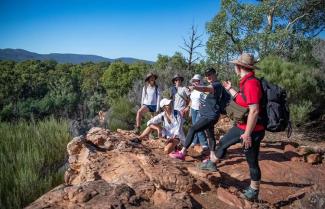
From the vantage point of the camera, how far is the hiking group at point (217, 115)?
411 centimetres

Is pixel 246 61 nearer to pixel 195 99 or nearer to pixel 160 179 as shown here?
pixel 160 179

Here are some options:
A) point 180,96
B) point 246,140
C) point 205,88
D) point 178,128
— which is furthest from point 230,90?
point 180,96

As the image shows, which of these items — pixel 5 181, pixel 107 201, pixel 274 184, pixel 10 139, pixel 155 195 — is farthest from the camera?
pixel 10 139

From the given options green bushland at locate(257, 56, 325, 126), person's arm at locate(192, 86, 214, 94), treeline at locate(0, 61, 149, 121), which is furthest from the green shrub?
person's arm at locate(192, 86, 214, 94)

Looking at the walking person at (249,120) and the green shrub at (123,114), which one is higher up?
the walking person at (249,120)

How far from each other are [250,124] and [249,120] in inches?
1.9

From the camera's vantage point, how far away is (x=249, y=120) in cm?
401

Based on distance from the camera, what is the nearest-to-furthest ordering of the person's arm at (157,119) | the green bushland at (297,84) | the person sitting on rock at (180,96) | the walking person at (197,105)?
1. the walking person at (197,105)
2. the person's arm at (157,119)
3. the person sitting on rock at (180,96)
4. the green bushland at (297,84)

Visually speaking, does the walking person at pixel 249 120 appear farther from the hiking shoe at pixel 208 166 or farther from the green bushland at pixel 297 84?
the green bushland at pixel 297 84

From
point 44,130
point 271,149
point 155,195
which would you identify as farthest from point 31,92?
point 155,195

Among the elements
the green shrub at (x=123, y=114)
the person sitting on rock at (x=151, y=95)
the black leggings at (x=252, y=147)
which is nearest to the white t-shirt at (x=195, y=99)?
the person sitting on rock at (x=151, y=95)

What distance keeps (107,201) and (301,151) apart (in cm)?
504

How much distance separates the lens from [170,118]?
649 cm

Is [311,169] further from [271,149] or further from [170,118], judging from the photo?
[170,118]
